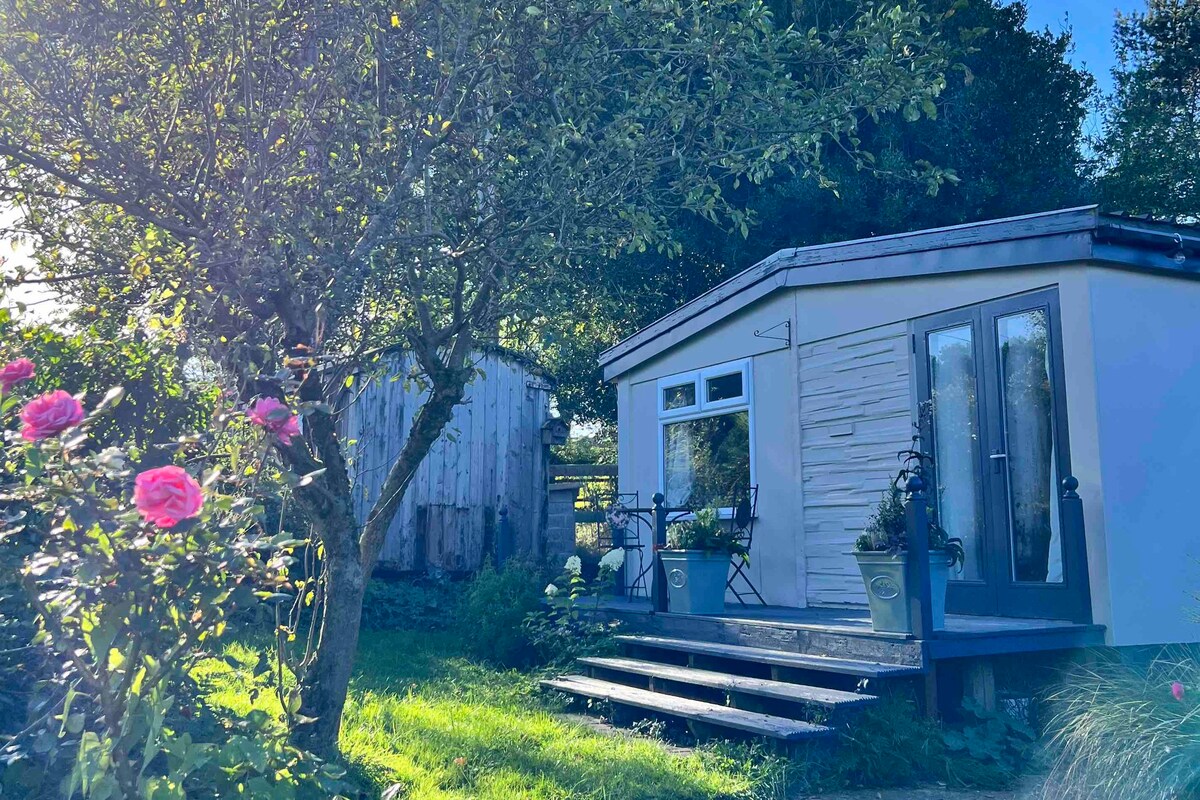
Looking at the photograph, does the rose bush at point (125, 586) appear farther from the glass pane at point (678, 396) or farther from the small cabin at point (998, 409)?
the glass pane at point (678, 396)

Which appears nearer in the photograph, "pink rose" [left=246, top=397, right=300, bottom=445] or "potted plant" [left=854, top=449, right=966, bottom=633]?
"pink rose" [left=246, top=397, right=300, bottom=445]

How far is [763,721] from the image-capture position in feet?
16.3

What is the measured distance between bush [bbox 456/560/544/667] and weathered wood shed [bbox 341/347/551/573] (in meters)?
3.00

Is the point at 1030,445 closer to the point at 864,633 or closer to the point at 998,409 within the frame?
the point at 998,409

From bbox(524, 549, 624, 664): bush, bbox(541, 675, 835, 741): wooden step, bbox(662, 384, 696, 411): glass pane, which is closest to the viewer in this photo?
bbox(541, 675, 835, 741): wooden step

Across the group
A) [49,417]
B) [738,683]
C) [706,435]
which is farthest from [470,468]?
[49,417]

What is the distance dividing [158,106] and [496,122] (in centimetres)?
155

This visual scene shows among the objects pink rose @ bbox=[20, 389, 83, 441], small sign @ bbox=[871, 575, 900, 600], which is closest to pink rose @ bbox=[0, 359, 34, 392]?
pink rose @ bbox=[20, 389, 83, 441]

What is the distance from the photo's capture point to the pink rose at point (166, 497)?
6.86 ft

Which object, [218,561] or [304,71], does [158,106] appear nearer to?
[304,71]

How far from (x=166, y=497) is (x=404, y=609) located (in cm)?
822

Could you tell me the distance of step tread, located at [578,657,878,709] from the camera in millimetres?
4914

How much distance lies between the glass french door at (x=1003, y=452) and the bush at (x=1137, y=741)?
4.01 feet

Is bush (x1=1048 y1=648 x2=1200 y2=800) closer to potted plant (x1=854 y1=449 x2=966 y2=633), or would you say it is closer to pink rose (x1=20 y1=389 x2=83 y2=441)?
potted plant (x1=854 y1=449 x2=966 y2=633)
